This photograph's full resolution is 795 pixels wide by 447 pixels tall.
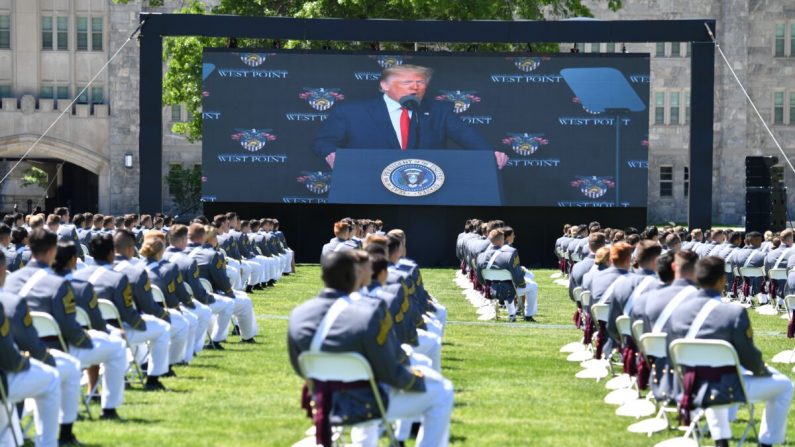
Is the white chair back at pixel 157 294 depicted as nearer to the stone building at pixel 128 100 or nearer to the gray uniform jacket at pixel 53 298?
the gray uniform jacket at pixel 53 298

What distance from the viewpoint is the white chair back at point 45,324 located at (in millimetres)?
11195

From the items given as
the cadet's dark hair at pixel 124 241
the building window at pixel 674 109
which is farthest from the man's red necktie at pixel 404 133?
the building window at pixel 674 109

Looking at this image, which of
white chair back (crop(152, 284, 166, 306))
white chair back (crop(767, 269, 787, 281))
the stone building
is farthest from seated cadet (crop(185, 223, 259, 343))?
the stone building

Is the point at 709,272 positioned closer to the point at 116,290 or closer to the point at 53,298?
the point at 53,298

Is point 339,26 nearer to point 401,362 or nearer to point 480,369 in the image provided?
point 480,369

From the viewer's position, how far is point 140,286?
1426cm

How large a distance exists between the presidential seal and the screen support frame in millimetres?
3608

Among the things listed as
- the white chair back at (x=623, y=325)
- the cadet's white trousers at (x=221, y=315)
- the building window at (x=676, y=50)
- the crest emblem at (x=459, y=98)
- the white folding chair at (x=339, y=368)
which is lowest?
the cadet's white trousers at (x=221, y=315)

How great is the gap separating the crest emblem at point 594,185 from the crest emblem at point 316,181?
6204mm

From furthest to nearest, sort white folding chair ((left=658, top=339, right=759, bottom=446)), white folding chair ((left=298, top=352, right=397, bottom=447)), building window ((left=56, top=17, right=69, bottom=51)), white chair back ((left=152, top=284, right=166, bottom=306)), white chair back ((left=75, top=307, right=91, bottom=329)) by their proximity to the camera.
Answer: building window ((left=56, top=17, right=69, bottom=51))
white chair back ((left=152, top=284, right=166, bottom=306))
white chair back ((left=75, top=307, right=91, bottom=329))
white folding chair ((left=658, top=339, right=759, bottom=446))
white folding chair ((left=298, top=352, right=397, bottom=447))

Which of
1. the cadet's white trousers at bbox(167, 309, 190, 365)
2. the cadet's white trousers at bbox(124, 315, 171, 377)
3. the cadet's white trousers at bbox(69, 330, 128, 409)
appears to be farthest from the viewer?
the cadet's white trousers at bbox(167, 309, 190, 365)

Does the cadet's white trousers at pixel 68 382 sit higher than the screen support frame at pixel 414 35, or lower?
lower

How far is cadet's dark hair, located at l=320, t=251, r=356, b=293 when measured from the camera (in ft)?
30.3

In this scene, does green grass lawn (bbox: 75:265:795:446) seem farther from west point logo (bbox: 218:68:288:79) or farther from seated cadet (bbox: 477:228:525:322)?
west point logo (bbox: 218:68:288:79)
